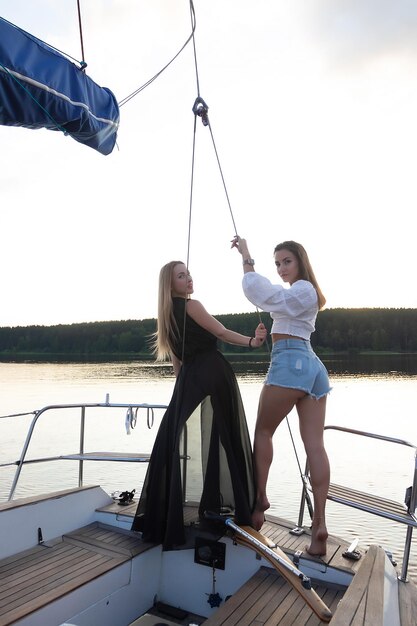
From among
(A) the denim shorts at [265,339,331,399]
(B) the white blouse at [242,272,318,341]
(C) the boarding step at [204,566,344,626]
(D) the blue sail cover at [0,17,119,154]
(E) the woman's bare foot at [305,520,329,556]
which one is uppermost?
(D) the blue sail cover at [0,17,119,154]

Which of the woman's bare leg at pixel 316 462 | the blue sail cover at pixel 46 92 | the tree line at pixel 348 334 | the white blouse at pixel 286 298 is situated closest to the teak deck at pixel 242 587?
the woman's bare leg at pixel 316 462

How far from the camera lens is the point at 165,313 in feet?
10.6

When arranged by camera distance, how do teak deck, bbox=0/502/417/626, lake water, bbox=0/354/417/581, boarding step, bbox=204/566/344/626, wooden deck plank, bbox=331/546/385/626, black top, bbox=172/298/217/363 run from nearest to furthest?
wooden deck plank, bbox=331/546/385/626
teak deck, bbox=0/502/417/626
boarding step, bbox=204/566/344/626
black top, bbox=172/298/217/363
lake water, bbox=0/354/417/581

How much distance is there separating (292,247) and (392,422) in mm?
17682

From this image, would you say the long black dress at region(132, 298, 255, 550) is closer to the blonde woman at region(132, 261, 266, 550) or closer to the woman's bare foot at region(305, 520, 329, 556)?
the blonde woman at region(132, 261, 266, 550)

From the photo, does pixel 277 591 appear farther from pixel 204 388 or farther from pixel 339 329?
pixel 339 329

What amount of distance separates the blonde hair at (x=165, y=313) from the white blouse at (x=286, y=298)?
542 mm

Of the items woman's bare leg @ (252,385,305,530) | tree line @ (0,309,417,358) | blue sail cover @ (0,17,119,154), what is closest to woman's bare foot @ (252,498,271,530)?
woman's bare leg @ (252,385,305,530)

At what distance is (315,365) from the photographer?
3008mm

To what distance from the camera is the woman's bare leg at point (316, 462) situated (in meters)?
2.97

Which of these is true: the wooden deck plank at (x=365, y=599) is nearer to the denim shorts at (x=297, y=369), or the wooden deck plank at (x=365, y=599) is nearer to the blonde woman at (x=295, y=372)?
the blonde woman at (x=295, y=372)

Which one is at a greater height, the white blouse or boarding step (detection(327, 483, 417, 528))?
the white blouse

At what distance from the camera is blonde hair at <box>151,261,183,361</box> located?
127 inches

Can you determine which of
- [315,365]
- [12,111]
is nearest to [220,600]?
[315,365]
